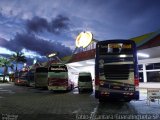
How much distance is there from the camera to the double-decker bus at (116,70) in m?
16.7

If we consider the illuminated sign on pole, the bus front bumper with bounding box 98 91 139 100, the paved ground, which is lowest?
the paved ground

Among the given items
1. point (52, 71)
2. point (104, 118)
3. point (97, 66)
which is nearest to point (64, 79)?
point (52, 71)

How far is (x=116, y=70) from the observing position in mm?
16984

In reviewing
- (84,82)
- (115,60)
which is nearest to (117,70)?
(115,60)

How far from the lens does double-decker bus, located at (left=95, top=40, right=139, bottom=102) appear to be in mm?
16734

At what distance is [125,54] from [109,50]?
3.47 ft

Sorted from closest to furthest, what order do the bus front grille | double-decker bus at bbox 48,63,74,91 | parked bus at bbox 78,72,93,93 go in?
the bus front grille < double-decker bus at bbox 48,63,74,91 < parked bus at bbox 78,72,93,93

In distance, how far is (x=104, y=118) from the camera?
1201 centimetres

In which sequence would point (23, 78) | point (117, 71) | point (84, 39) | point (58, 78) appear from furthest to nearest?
point (23, 78)
point (84, 39)
point (58, 78)
point (117, 71)

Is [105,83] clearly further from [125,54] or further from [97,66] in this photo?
[125,54]

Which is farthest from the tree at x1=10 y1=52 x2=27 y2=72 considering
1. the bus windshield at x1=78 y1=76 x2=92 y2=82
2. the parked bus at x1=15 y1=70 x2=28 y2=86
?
the bus windshield at x1=78 y1=76 x2=92 y2=82

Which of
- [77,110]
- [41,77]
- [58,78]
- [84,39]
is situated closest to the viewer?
[77,110]

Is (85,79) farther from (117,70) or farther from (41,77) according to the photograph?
(117,70)

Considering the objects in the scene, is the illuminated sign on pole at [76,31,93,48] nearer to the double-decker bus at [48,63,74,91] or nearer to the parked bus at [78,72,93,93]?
the parked bus at [78,72,93,93]
